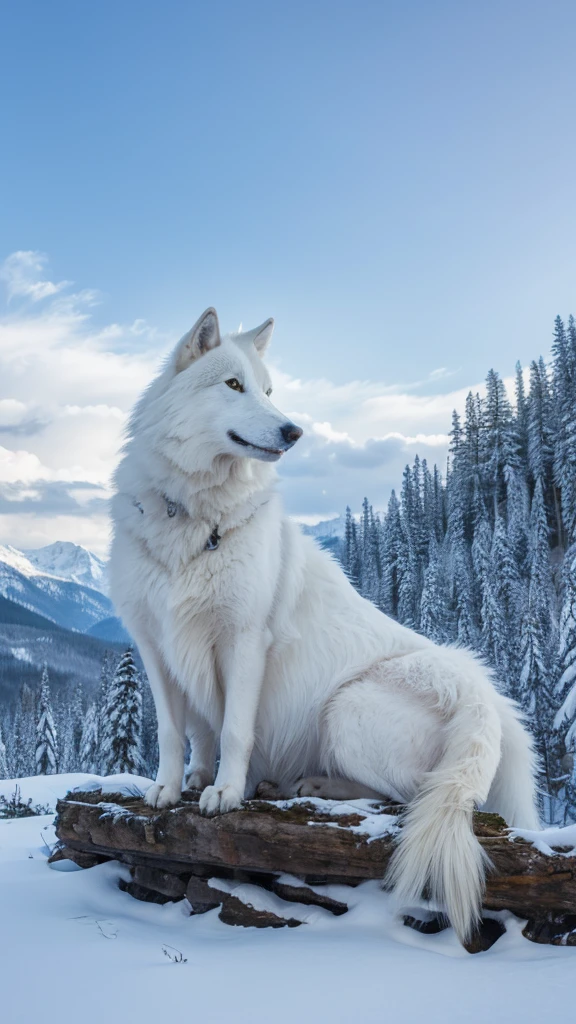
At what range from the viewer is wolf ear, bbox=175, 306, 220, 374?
4211 millimetres

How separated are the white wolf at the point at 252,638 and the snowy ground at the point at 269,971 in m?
0.71

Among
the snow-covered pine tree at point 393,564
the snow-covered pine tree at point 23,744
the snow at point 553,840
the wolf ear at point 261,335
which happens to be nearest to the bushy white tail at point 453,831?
Result: the snow at point 553,840

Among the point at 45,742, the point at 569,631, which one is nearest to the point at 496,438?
the point at 569,631

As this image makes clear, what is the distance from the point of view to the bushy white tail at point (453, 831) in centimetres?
299

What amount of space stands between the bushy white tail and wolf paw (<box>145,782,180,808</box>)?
1615mm

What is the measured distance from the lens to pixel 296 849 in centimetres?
353

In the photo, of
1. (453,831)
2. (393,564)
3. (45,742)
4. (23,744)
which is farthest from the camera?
(23,744)

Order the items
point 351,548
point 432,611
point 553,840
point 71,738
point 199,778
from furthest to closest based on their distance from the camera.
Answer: point 351,548 < point 71,738 < point 432,611 < point 199,778 < point 553,840

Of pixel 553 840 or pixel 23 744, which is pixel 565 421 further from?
pixel 23 744

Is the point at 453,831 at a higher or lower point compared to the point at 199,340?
lower

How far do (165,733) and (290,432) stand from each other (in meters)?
2.23

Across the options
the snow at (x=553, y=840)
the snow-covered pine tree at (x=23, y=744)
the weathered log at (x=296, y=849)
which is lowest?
the snow-covered pine tree at (x=23, y=744)

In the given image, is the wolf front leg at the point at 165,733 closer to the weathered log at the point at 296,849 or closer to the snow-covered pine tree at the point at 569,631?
the weathered log at the point at 296,849

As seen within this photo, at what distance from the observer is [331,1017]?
2375 millimetres
